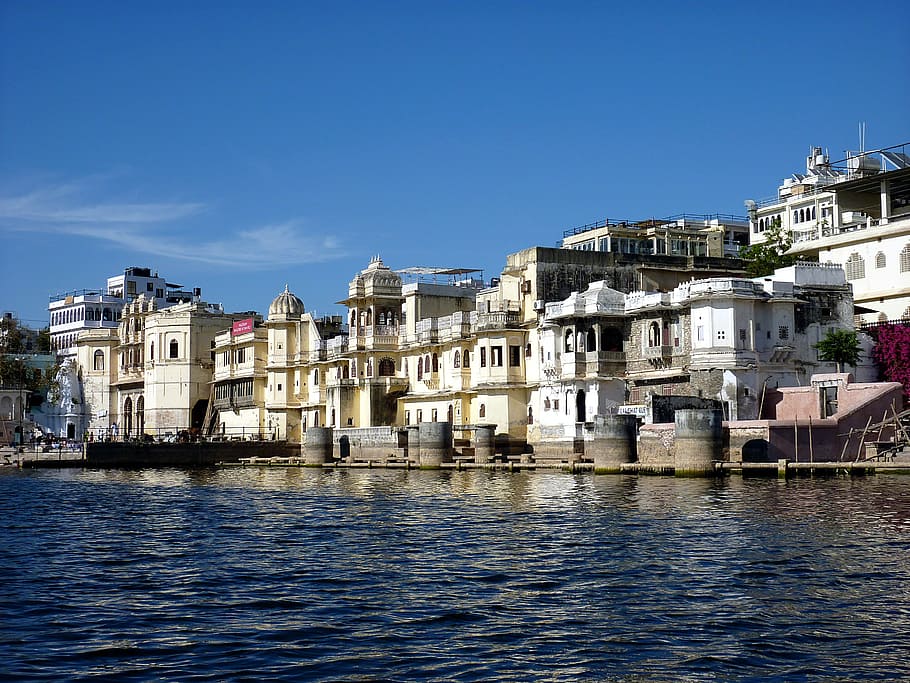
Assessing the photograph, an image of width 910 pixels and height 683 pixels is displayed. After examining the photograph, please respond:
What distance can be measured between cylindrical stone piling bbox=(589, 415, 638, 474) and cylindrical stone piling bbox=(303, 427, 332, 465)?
2342 centimetres

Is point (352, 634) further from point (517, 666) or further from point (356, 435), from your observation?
point (356, 435)

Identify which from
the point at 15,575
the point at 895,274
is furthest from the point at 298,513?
the point at 895,274

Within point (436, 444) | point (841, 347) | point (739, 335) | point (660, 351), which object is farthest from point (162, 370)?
point (841, 347)

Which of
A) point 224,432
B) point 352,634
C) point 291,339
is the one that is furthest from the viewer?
point 224,432

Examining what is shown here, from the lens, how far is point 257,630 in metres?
18.4

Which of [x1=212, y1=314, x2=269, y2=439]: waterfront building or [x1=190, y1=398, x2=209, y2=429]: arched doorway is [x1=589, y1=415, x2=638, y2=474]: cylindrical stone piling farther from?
[x1=190, y1=398, x2=209, y2=429]: arched doorway

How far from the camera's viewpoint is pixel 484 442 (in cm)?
6050

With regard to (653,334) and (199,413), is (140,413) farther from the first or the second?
(653,334)

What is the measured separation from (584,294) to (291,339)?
104 ft

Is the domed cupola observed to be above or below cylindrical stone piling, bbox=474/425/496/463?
above

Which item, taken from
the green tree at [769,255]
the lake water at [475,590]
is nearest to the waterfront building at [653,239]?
the green tree at [769,255]

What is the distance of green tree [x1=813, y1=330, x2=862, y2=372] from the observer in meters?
53.0

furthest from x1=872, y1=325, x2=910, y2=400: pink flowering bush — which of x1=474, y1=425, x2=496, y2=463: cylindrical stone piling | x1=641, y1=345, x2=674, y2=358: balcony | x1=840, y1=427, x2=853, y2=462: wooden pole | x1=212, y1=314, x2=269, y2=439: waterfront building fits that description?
x1=212, y1=314, x2=269, y2=439: waterfront building

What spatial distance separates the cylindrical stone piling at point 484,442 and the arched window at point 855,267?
21.1 meters
